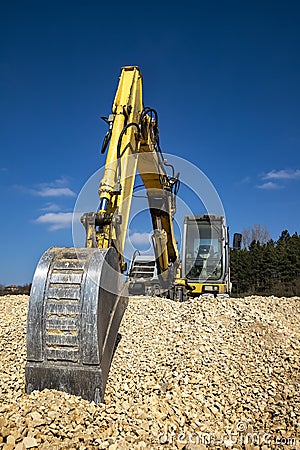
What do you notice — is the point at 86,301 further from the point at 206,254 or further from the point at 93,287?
the point at 206,254

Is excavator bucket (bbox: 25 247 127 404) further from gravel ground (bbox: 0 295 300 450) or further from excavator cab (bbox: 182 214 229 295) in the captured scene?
excavator cab (bbox: 182 214 229 295)

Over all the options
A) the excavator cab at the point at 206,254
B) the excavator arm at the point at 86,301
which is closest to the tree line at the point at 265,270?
the excavator cab at the point at 206,254

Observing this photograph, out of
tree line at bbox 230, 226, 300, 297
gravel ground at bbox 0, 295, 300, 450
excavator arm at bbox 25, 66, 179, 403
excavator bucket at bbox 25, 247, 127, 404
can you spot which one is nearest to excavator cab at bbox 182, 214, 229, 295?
gravel ground at bbox 0, 295, 300, 450

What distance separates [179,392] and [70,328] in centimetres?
126

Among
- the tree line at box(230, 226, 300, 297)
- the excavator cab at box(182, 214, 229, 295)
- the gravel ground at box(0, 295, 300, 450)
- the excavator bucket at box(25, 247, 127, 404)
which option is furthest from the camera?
the tree line at box(230, 226, 300, 297)

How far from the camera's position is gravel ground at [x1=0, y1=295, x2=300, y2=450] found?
3242 mm

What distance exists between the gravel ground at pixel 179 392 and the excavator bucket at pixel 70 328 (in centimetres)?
15

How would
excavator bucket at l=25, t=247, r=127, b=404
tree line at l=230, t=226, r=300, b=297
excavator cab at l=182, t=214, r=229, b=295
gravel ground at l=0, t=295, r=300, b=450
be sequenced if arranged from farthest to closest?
tree line at l=230, t=226, r=300, b=297 → excavator cab at l=182, t=214, r=229, b=295 → excavator bucket at l=25, t=247, r=127, b=404 → gravel ground at l=0, t=295, r=300, b=450

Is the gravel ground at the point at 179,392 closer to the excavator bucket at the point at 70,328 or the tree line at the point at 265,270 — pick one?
the excavator bucket at the point at 70,328

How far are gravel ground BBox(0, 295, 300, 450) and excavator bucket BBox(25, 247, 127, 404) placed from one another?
15cm

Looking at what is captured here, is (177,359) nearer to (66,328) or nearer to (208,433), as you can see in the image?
(208,433)

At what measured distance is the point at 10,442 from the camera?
288cm

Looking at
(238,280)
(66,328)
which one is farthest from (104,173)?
(238,280)

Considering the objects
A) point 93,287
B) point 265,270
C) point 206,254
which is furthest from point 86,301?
point 265,270
